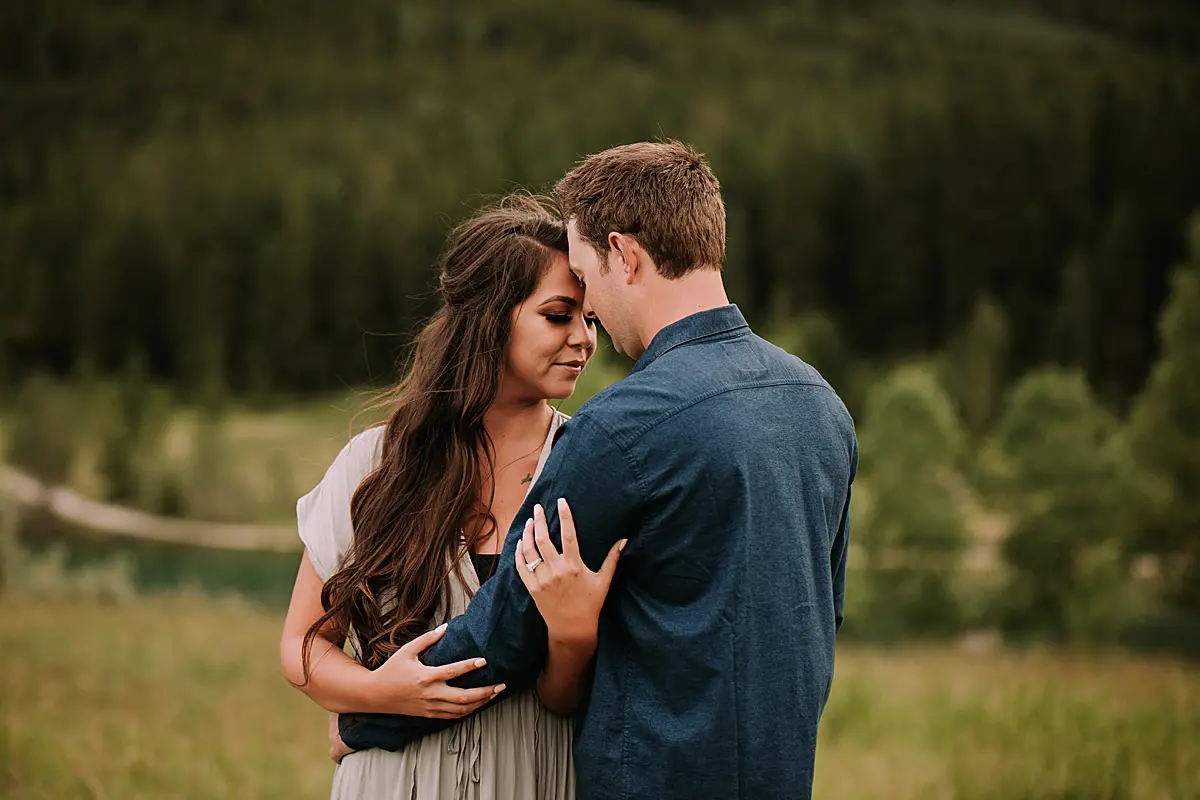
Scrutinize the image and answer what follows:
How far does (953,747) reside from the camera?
658 cm

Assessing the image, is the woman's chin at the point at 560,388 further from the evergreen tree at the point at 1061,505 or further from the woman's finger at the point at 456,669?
the evergreen tree at the point at 1061,505

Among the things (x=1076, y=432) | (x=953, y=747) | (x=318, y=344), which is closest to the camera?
(x=953, y=747)

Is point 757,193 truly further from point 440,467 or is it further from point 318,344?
point 440,467

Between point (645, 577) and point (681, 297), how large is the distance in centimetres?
46

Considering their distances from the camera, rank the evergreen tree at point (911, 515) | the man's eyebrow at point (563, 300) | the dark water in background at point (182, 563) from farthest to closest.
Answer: the evergreen tree at point (911, 515)
the dark water in background at point (182, 563)
the man's eyebrow at point (563, 300)

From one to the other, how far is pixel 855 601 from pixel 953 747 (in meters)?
6.59

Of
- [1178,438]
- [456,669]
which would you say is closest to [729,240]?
[1178,438]

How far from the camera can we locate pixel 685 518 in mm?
1630

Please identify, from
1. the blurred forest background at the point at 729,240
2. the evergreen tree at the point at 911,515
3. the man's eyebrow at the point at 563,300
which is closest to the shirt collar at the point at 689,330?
the man's eyebrow at the point at 563,300

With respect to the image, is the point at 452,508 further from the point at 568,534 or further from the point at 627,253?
the point at 627,253

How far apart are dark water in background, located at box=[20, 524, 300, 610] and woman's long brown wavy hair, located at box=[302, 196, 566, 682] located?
10.6 metres

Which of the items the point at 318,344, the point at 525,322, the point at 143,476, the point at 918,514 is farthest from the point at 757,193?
the point at 525,322

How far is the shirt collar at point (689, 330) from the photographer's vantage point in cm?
173

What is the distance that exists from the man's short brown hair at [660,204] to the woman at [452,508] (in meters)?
0.46
